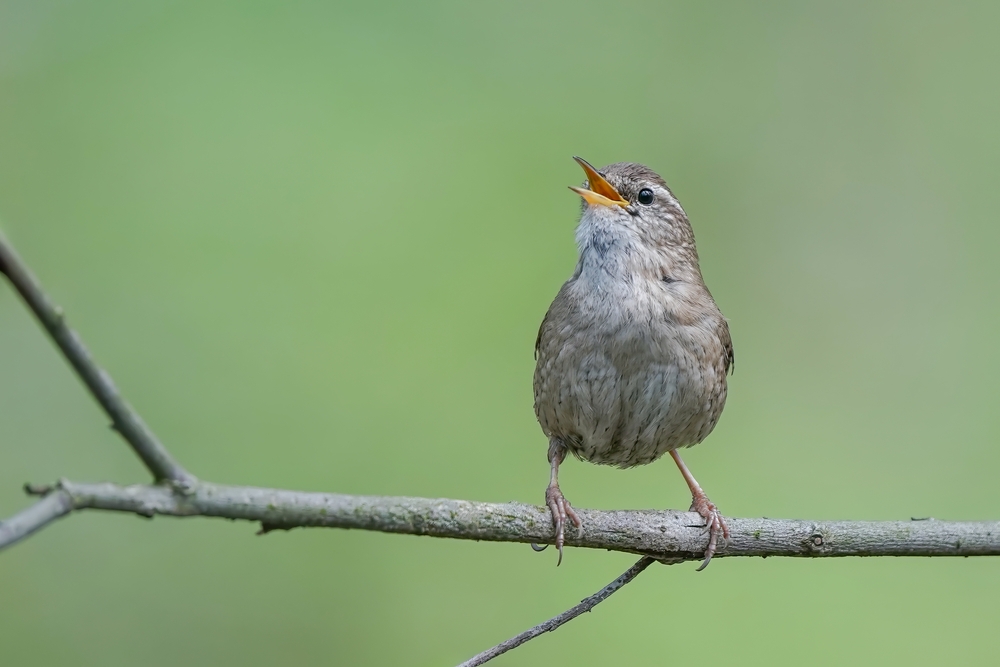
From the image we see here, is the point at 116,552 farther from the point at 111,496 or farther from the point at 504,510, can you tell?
the point at 111,496

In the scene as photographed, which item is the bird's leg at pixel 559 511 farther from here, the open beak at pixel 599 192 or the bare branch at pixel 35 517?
the bare branch at pixel 35 517

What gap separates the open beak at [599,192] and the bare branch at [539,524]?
4.09 ft

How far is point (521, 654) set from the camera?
201 inches

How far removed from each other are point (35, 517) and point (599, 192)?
2.74 m

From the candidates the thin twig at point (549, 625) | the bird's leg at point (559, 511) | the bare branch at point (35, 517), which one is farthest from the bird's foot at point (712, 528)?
the bare branch at point (35, 517)

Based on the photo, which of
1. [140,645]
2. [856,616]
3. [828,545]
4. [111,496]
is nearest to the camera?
[111,496]

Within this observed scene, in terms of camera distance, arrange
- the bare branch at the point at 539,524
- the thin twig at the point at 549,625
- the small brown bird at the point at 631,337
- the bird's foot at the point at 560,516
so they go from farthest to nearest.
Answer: the small brown bird at the point at 631,337
the bird's foot at the point at 560,516
the thin twig at the point at 549,625
the bare branch at the point at 539,524

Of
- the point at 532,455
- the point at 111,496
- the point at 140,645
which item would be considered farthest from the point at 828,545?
the point at 140,645

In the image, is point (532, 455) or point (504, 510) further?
point (532, 455)

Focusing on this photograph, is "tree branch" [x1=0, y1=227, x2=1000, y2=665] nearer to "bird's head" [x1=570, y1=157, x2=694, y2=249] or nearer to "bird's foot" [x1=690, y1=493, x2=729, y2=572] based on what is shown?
"bird's foot" [x1=690, y1=493, x2=729, y2=572]

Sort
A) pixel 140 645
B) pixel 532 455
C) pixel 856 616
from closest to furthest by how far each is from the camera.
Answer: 1. pixel 140 645
2. pixel 856 616
3. pixel 532 455

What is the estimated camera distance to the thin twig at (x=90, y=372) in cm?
142

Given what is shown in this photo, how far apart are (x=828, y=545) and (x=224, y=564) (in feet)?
10.8

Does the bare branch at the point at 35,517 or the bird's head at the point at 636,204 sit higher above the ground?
the bare branch at the point at 35,517
